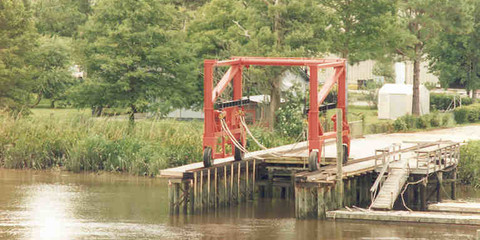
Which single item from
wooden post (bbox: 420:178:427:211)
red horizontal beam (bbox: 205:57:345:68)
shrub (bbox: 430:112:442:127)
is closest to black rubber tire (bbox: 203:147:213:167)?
red horizontal beam (bbox: 205:57:345:68)

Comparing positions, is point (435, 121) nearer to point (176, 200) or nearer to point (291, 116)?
point (291, 116)

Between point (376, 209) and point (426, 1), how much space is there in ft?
111

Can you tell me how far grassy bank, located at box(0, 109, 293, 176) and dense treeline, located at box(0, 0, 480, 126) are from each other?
4144 mm

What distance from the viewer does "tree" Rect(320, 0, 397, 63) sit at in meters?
58.5

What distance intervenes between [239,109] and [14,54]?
22987 mm

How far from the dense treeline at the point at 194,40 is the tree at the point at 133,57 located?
0.18ft

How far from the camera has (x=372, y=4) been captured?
58.4 meters

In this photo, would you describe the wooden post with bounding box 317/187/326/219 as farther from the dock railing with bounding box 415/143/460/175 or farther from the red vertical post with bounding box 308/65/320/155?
the dock railing with bounding box 415/143/460/175

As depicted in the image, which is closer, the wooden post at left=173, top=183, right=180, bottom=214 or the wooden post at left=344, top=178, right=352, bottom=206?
the wooden post at left=173, top=183, right=180, bottom=214

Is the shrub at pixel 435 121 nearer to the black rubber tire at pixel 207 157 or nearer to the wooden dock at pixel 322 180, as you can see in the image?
the wooden dock at pixel 322 180

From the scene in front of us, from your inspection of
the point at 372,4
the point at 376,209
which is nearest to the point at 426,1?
the point at 372,4

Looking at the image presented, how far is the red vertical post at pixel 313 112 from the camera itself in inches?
1335

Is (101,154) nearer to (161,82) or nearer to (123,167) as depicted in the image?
(123,167)

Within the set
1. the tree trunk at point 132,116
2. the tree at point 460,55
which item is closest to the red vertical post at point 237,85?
the tree trunk at point 132,116
